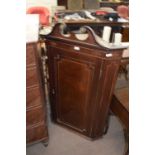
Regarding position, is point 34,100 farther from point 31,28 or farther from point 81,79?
point 31,28

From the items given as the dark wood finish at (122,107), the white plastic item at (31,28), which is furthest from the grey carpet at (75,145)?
the white plastic item at (31,28)

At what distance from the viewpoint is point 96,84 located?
5.28ft

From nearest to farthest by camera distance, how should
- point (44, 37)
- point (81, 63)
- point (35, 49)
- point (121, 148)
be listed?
point (35, 49) < point (81, 63) < point (44, 37) < point (121, 148)

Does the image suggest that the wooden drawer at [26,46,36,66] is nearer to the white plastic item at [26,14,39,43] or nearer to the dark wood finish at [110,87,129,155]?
the white plastic item at [26,14,39,43]

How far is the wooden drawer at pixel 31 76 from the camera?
1455 millimetres

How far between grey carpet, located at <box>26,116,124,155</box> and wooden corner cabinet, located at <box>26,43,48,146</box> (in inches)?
4.0

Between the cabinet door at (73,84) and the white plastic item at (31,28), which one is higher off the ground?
the white plastic item at (31,28)

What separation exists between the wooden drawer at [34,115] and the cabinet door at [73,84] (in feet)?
0.94

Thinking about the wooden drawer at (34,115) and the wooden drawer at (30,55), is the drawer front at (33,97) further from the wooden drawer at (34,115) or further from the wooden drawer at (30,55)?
the wooden drawer at (30,55)
